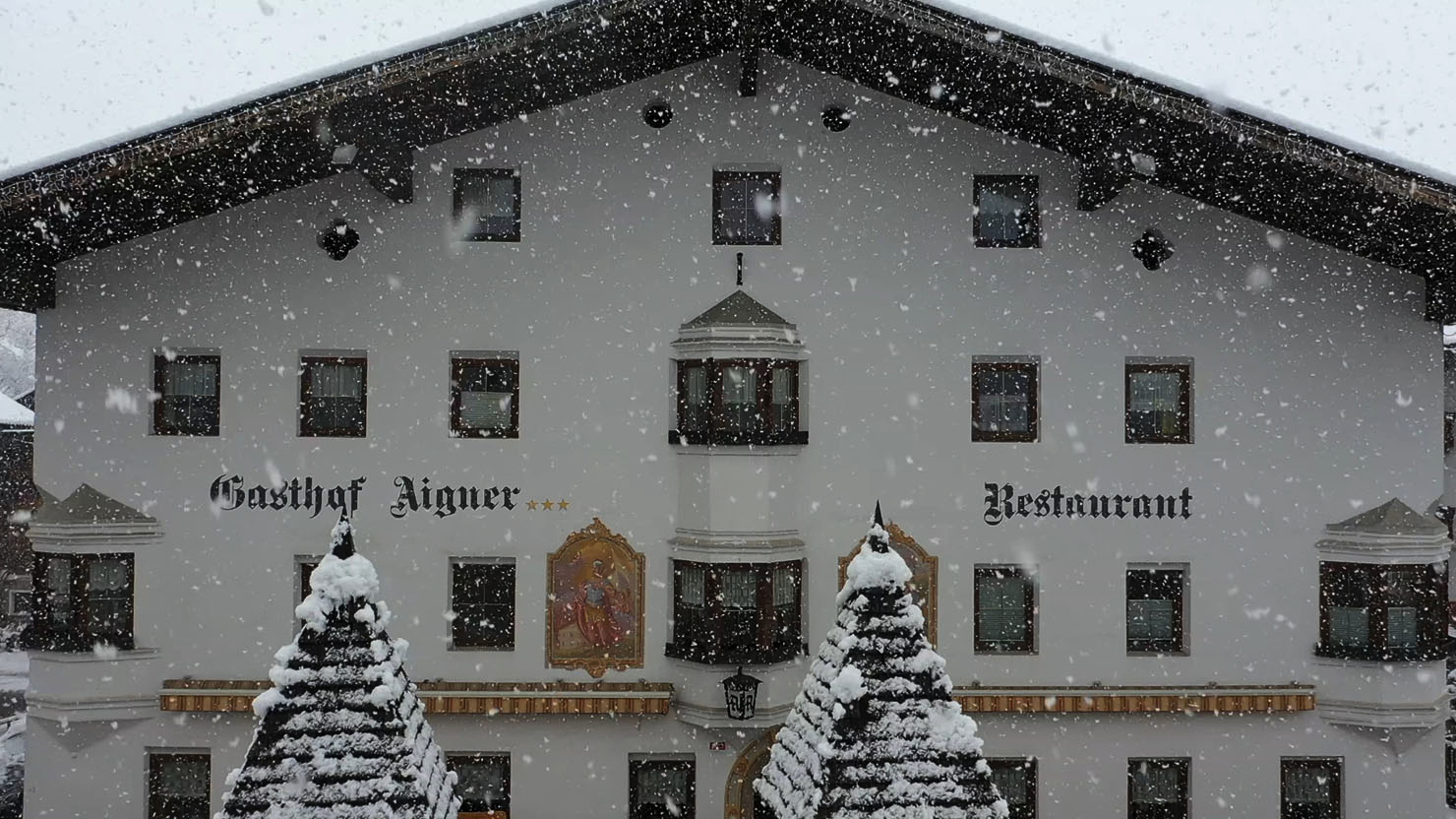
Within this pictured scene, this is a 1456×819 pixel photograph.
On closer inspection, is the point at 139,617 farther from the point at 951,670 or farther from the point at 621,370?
the point at 951,670

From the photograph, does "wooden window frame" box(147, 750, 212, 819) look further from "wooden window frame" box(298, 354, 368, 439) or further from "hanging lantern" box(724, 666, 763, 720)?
"hanging lantern" box(724, 666, 763, 720)

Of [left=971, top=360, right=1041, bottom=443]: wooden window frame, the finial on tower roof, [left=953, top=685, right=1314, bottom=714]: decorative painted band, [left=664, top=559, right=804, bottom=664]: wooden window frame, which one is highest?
[left=971, top=360, right=1041, bottom=443]: wooden window frame

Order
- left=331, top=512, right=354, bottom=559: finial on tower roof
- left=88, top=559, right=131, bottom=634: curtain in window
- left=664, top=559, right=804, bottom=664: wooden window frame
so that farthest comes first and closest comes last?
left=88, top=559, right=131, bottom=634: curtain in window < left=664, top=559, right=804, bottom=664: wooden window frame < left=331, top=512, right=354, bottom=559: finial on tower roof

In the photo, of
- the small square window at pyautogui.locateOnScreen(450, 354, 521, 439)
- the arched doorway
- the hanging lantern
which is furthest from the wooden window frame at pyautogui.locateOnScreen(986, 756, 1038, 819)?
the small square window at pyautogui.locateOnScreen(450, 354, 521, 439)

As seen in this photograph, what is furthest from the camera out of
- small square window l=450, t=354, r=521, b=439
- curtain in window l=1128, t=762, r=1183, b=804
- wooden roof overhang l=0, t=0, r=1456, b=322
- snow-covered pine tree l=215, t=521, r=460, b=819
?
curtain in window l=1128, t=762, r=1183, b=804

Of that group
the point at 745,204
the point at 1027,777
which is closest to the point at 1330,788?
the point at 1027,777

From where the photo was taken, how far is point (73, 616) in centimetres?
1385

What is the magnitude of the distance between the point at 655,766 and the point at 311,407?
21.5 feet

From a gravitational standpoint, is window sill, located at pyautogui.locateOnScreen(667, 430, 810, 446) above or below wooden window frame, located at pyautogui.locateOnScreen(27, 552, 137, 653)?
above

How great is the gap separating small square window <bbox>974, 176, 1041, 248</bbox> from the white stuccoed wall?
200 mm

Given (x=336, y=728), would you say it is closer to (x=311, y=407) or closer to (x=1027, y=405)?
(x=311, y=407)

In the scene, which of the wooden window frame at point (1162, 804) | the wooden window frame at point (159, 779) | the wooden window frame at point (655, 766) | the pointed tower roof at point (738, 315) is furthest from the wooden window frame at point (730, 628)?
the wooden window frame at point (159, 779)

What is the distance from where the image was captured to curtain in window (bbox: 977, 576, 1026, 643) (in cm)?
1446

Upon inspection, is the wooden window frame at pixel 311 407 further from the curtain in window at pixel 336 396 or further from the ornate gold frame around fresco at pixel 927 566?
the ornate gold frame around fresco at pixel 927 566
